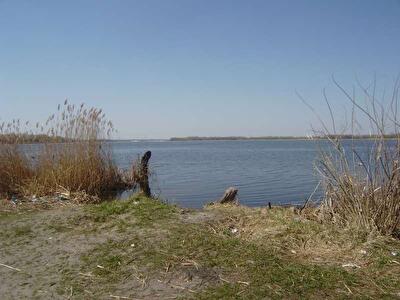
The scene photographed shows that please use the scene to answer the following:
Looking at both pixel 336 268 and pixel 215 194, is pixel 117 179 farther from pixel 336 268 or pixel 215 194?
pixel 336 268

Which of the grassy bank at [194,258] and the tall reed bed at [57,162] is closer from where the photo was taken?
the grassy bank at [194,258]

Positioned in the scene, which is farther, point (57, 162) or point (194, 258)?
point (57, 162)

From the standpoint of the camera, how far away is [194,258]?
14.5 feet

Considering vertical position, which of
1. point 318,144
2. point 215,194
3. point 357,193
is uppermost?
point 318,144

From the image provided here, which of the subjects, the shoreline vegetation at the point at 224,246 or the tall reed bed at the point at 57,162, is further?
the tall reed bed at the point at 57,162

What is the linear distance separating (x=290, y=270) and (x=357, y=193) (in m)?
1.83

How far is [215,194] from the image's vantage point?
49.7 ft

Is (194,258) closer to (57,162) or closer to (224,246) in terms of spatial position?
(224,246)

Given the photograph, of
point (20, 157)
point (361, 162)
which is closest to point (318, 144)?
point (361, 162)

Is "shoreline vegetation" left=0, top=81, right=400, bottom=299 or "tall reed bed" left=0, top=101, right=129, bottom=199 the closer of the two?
"shoreline vegetation" left=0, top=81, right=400, bottom=299

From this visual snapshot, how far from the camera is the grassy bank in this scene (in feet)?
12.4

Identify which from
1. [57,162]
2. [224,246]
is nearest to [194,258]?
[224,246]

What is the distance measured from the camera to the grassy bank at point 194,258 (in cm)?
379

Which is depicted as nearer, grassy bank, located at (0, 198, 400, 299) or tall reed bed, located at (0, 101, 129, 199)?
grassy bank, located at (0, 198, 400, 299)
